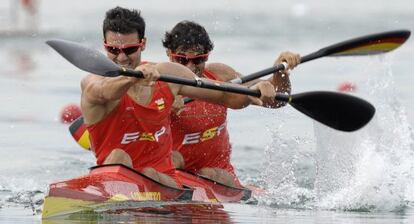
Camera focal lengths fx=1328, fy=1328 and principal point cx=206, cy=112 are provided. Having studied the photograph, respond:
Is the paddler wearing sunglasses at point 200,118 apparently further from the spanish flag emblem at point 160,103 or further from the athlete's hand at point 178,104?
the spanish flag emblem at point 160,103

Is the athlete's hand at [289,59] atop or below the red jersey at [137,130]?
atop

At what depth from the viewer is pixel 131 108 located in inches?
417

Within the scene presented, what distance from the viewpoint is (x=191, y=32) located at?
12.1 meters

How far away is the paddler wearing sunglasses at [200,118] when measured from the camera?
1198cm

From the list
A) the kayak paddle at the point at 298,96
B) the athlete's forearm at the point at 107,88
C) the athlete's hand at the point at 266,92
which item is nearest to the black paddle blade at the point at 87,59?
the kayak paddle at the point at 298,96

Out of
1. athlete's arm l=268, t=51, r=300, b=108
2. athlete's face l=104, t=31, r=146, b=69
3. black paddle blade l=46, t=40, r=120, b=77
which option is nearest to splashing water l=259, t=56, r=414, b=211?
athlete's arm l=268, t=51, r=300, b=108

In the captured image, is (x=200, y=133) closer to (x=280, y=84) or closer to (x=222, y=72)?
Answer: (x=222, y=72)

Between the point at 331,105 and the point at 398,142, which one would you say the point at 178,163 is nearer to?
the point at 331,105

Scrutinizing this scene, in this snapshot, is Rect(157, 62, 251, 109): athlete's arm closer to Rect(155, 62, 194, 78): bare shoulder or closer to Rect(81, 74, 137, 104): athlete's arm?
→ Rect(155, 62, 194, 78): bare shoulder

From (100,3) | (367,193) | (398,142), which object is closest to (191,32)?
(367,193)

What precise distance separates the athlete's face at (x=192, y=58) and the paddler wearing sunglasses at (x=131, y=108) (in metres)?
1.01

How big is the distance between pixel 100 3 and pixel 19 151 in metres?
24.8

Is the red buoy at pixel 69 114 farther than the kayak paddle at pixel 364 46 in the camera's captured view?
Yes

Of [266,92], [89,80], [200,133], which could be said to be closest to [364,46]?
[200,133]
